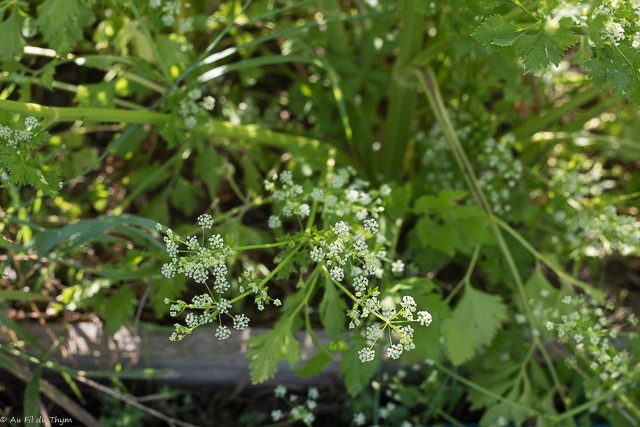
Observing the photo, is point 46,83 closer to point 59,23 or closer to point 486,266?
point 59,23

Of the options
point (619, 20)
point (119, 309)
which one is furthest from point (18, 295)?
point (619, 20)

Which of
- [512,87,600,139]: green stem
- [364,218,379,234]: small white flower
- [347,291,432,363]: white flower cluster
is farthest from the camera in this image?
[512,87,600,139]: green stem

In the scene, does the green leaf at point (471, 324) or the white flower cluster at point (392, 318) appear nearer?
the white flower cluster at point (392, 318)

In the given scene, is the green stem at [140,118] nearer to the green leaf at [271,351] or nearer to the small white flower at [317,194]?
the small white flower at [317,194]

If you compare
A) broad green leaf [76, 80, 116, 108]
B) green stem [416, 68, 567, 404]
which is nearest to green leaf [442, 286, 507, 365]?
green stem [416, 68, 567, 404]

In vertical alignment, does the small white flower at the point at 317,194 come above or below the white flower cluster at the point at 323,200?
above

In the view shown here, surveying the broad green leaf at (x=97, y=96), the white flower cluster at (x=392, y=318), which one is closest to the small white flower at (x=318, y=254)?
the white flower cluster at (x=392, y=318)

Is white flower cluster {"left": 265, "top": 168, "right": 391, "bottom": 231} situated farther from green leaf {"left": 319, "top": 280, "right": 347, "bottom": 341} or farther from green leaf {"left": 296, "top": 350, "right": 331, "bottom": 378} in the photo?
green leaf {"left": 296, "top": 350, "right": 331, "bottom": 378}

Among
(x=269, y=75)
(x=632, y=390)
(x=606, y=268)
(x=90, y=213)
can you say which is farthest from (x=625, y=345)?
(x=90, y=213)
